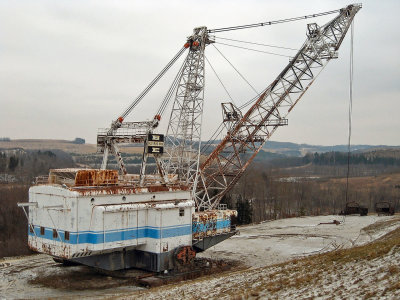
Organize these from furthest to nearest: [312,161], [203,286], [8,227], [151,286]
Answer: [312,161] < [8,227] < [151,286] < [203,286]

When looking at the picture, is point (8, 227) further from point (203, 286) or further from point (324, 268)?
point (324, 268)

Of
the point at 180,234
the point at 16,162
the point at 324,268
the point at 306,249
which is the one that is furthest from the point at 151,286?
the point at 16,162

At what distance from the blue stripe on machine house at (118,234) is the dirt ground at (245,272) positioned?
2.09 metres

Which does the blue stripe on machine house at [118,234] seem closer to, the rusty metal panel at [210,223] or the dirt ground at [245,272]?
the rusty metal panel at [210,223]

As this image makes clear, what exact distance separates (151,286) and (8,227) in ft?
139

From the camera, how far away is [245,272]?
17.7 metres

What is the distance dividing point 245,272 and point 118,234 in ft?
20.0

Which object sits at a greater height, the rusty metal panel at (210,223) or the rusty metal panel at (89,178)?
the rusty metal panel at (89,178)

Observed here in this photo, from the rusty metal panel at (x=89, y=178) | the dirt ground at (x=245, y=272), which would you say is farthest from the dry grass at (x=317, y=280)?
the rusty metal panel at (x=89, y=178)

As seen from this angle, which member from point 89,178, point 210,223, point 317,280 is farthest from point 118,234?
point 317,280

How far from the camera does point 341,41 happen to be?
2964 centimetres

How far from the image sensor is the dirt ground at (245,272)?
43.8 ft

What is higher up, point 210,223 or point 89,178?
point 89,178

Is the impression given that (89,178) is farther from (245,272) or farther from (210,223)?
(245,272)
